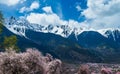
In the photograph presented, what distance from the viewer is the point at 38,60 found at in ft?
134

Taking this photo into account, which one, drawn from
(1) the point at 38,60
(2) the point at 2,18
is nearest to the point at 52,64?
(1) the point at 38,60

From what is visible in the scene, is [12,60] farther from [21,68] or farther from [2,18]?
[2,18]

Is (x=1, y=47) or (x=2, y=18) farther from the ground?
(x=2, y=18)

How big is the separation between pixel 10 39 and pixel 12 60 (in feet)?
189

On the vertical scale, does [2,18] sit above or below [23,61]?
above

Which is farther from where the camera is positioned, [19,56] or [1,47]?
[1,47]

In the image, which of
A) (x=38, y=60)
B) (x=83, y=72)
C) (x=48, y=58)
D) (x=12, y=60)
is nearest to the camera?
(x=12, y=60)

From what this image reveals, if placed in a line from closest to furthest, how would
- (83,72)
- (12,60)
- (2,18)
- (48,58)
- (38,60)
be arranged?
(12,60) < (38,60) < (83,72) < (48,58) < (2,18)

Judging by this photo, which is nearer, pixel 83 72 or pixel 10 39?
pixel 83 72

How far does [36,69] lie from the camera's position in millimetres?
40250

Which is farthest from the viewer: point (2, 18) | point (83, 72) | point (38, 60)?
point (2, 18)

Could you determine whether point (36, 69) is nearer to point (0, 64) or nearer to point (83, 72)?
point (0, 64)

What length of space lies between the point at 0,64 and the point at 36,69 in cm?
372

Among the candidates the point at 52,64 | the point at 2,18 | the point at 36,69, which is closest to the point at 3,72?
the point at 36,69
